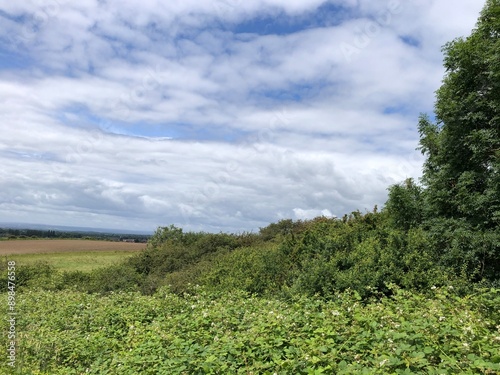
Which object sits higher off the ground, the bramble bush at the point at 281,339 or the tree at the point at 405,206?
the tree at the point at 405,206

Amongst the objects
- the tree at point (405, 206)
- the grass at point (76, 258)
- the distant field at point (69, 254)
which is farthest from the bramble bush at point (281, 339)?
the distant field at point (69, 254)

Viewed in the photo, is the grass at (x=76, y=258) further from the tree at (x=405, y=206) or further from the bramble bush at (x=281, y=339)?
the tree at (x=405, y=206)

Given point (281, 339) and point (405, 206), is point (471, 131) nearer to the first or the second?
point (405, 206)

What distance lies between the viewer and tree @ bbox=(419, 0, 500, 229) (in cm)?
845

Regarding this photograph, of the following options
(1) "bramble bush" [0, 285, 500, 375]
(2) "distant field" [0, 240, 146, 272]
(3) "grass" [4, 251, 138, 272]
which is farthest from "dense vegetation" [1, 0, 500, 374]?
(2) "distant field" [0, 240, 146, 272]

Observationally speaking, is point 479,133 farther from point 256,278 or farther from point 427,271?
point 256,278

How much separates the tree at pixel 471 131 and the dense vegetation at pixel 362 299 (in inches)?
1.2

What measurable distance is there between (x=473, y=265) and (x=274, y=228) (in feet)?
37.9

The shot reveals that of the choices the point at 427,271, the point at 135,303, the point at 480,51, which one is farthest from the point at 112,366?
the point at 480,51

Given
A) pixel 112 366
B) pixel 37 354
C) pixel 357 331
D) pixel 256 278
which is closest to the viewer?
pixel 357 331

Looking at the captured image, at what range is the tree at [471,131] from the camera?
27.7ft

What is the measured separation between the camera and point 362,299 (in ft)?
26.2

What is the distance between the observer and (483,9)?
9.37 meters

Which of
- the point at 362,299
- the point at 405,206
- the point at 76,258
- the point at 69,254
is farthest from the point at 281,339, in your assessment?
the point at 69,254
